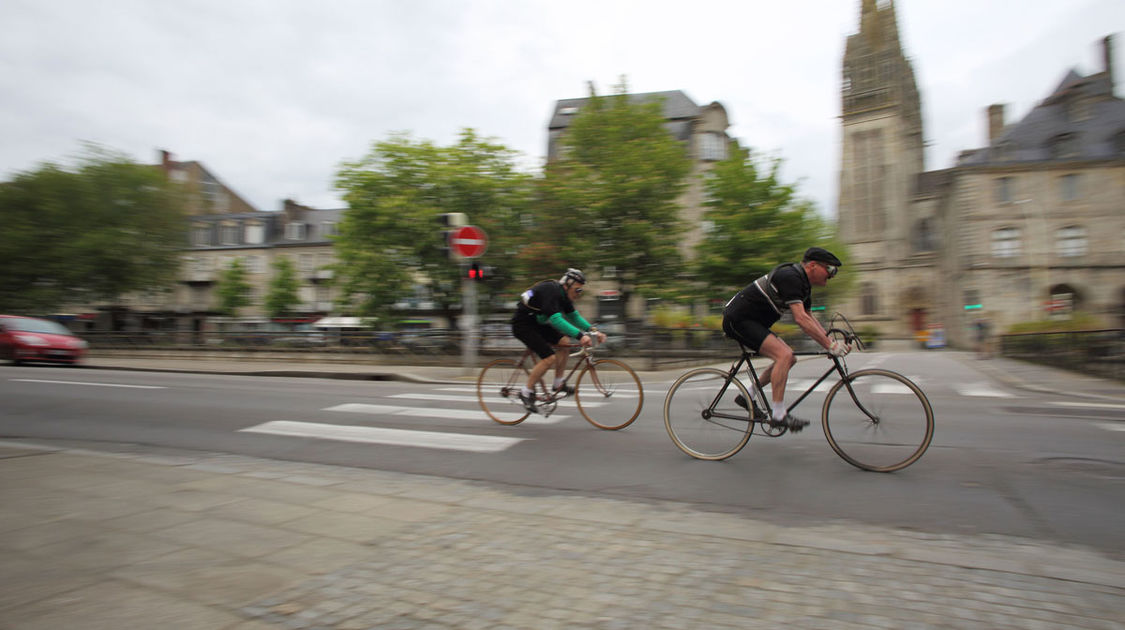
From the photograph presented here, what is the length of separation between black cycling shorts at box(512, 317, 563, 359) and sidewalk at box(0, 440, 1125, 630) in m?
3.07

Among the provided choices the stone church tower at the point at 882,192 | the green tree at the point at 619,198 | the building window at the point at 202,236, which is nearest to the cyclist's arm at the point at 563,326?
the green tree at the point at 619,198

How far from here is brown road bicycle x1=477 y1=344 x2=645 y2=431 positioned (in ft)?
23.7

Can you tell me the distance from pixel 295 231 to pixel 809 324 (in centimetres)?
6008

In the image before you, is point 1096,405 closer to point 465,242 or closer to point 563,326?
point 563,326

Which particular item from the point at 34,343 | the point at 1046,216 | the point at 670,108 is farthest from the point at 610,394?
the point at 1046,216

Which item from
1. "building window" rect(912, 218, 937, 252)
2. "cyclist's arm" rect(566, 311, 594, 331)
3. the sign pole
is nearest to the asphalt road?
"cyclist's arm" rect(566, 311, 594, 331)

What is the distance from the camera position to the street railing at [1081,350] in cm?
1375

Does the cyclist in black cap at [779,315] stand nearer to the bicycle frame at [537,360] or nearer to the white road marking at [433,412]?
the bicycle frame at [537,360]

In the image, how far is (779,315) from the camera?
5.48m

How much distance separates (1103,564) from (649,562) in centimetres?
211

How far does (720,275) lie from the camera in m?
25.4

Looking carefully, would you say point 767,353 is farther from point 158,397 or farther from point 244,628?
point 158,397

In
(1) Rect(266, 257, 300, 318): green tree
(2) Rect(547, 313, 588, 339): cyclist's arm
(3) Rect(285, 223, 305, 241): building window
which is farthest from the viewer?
(3) Rect(285, 223, 305, 241): building window

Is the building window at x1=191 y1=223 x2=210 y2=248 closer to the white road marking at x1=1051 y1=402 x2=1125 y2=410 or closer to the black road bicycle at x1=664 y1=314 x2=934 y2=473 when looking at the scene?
the black road bicycle at x1=664 y1=314 x2=934 y2=473
